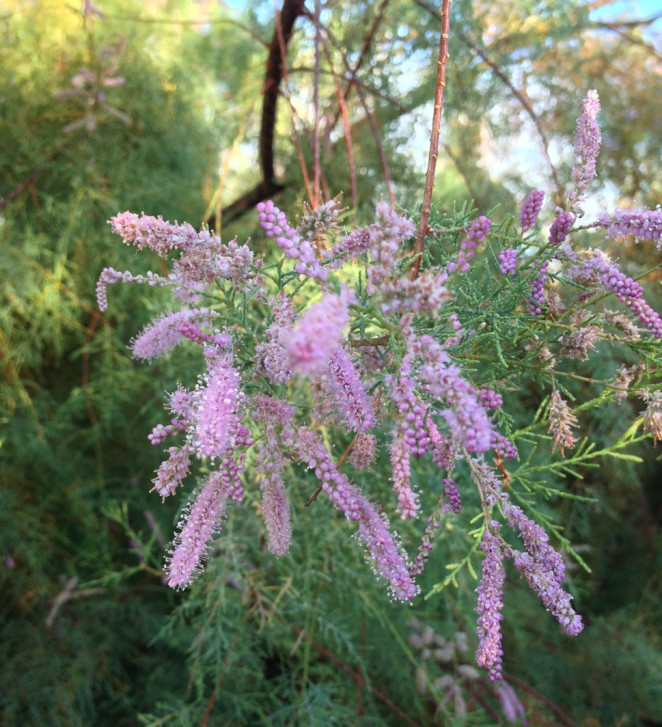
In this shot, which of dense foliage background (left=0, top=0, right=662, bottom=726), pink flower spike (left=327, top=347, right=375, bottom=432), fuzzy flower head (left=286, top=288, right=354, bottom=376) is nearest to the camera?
fuzzy flower head (left=286, top=288, right=354, bottom=376)

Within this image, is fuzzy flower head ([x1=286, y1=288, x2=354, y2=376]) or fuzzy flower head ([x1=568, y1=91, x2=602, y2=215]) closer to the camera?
fuzzy flower head ([x1=286, y1=288, x2=354, y2=376])

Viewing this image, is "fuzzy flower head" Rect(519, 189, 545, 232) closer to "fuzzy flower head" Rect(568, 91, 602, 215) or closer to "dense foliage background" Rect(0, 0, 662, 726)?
"fuzzy flower head" Rect(568, 91, 602, 215)

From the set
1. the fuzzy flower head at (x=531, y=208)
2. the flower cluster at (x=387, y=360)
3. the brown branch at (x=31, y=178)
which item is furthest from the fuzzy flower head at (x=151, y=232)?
the brown branch at (x=31, y=178)

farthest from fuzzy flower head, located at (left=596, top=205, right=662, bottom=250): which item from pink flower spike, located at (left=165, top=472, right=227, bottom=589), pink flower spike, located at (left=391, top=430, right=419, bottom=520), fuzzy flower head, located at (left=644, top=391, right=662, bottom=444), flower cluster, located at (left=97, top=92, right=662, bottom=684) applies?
pink flower spike, located at (left=165, top=472, right=227, bottom=589)

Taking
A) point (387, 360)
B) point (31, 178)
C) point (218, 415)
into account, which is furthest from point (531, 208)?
point (31, 178)

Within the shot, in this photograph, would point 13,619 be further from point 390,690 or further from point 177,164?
point 177,164

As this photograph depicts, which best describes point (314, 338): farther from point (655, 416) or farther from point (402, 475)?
point (655, 416)

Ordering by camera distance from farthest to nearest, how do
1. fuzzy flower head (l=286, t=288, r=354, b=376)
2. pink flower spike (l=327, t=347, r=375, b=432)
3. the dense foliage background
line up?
the dense foliage background < pink flower spike (l=327, t=347, r=375, b=432) < fuzzy flower head (l=286, t=288, r=354, b=376)

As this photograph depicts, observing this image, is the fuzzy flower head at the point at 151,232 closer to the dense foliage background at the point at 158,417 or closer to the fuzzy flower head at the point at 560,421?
the fuzzy flower head at the point at 560,421

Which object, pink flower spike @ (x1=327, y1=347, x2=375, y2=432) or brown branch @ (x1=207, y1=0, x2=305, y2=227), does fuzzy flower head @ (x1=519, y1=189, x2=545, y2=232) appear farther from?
brown branch @ (x1=207, y1=0, x2=305, y2=227)

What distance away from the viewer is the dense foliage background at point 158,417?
36.1 inches

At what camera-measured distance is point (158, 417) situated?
38.9 inches

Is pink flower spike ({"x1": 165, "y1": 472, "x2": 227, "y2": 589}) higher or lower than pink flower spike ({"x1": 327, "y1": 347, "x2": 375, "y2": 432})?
below

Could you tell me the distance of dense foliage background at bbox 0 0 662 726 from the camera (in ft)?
3.01
